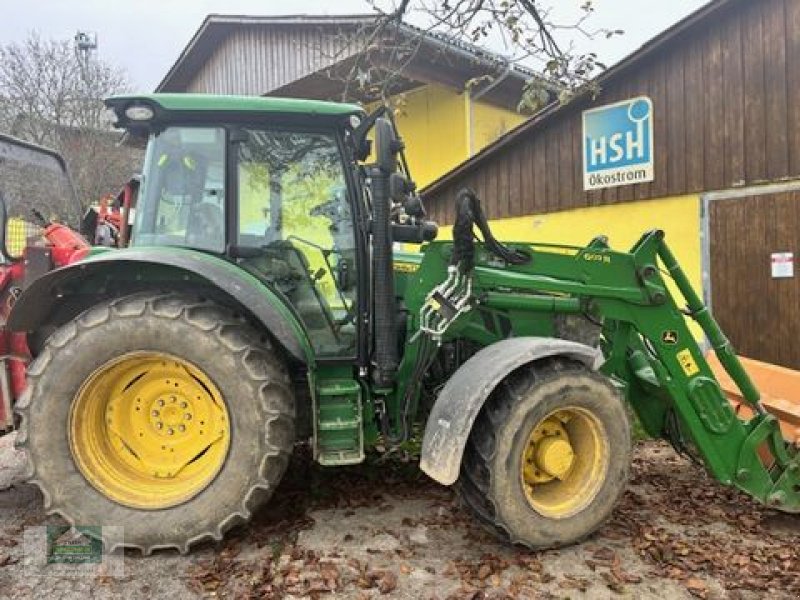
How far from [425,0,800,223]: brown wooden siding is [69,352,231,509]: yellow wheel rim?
255 inches

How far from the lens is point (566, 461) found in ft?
11.8

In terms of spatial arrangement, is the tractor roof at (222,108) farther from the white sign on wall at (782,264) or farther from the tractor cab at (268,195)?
the white sign on wall at (782,264)

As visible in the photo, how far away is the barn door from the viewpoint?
23.4 ft

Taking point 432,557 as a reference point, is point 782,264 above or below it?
above

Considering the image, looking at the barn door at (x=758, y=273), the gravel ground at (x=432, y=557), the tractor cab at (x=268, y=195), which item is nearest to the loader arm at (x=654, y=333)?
the gravel ground at (x=432, y=557)

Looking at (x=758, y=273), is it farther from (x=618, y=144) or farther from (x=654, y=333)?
(x=654, y=333)

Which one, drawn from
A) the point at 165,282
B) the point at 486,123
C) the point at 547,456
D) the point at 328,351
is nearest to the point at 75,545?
the point at 165,282

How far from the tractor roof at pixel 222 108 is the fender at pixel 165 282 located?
75cm

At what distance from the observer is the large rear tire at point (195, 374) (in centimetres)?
339

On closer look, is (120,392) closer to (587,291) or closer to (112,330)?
(112,330)

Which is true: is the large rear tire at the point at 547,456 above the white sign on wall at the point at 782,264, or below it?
below

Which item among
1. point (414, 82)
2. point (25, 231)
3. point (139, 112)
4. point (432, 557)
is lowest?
point (432, 557)

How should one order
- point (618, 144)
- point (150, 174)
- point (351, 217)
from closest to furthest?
point (150, 174), point (351, 217), point (618, 144)

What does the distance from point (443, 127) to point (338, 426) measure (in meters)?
10.3
